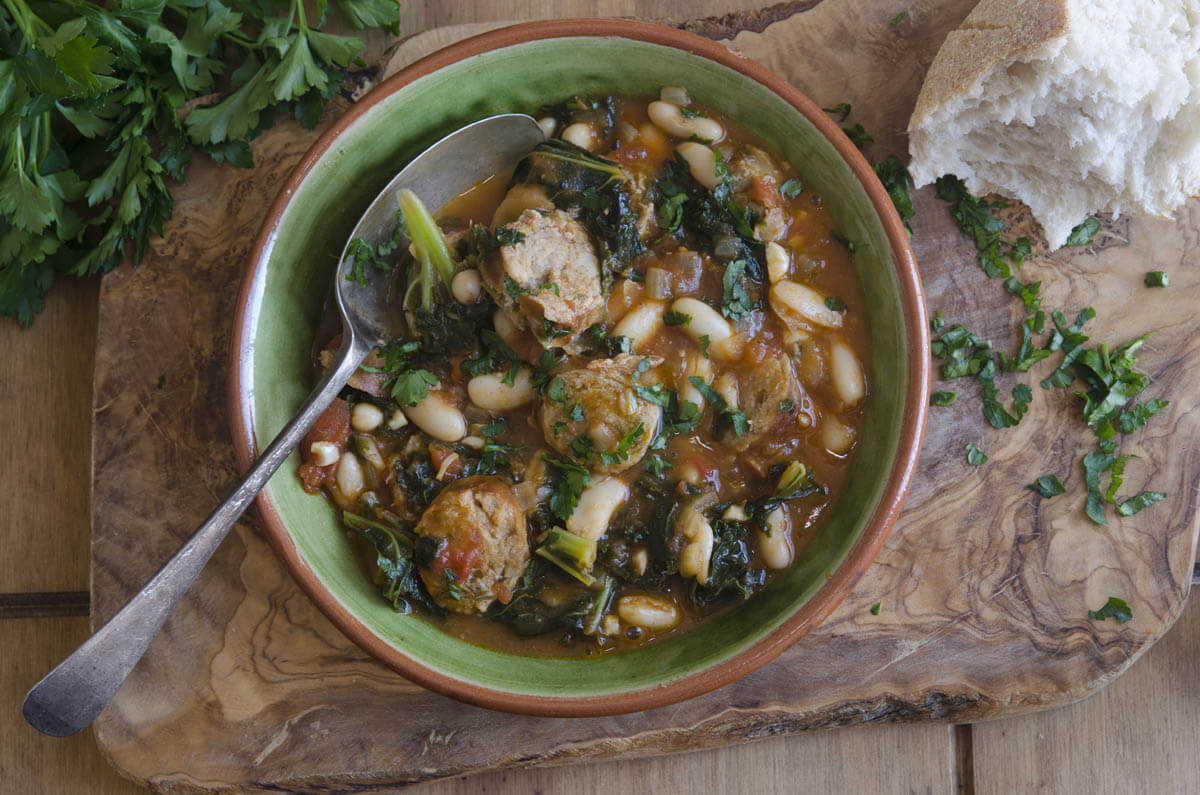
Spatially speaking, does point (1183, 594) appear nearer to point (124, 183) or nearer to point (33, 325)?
point (124, 183)

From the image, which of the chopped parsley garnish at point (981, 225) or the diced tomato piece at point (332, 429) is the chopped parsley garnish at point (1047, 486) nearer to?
the chopped parsley garnish at point (981, 225)

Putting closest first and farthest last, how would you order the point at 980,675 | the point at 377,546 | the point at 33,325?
the point at 377,546
the point at 980,675
the point at 33,325

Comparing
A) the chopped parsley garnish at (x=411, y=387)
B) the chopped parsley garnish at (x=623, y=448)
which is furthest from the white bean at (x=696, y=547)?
the chopped parsley garnish at (x=411, y=387)

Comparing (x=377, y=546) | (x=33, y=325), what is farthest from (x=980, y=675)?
(x=33, y=325)

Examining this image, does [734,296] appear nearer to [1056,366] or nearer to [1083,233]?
[1056,366]

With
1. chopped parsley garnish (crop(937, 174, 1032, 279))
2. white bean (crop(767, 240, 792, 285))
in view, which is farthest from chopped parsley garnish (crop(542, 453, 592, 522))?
chopped parsley garnish (crop(937, 174, 1032, 279))

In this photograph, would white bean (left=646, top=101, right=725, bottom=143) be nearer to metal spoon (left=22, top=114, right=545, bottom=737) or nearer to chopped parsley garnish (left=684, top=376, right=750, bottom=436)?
metal spoon (left=22, top=114, right=545, bottom=737)
